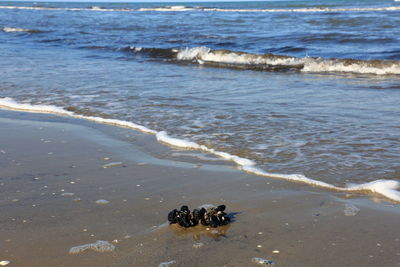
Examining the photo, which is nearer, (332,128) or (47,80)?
Result: (332,128)

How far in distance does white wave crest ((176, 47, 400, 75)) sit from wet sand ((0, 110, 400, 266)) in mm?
6928

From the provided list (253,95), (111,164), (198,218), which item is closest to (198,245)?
(198,218)

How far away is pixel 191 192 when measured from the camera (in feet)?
12.7

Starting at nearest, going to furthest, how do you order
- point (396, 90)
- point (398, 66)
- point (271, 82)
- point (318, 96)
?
point (318, 96) → point (396, 90) → point (271, 82) → point (398, 66)

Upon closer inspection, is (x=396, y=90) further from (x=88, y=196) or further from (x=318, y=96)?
Answer: (x=88, y=196)

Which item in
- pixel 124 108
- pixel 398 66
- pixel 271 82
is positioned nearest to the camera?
pixel 124 108

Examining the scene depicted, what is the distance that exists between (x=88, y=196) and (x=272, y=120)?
9.39ft

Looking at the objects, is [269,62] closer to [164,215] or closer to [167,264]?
[164,215]

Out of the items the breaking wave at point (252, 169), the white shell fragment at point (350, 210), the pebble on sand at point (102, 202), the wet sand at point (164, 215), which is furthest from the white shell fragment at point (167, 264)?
the breaking wave at point (252, 169)

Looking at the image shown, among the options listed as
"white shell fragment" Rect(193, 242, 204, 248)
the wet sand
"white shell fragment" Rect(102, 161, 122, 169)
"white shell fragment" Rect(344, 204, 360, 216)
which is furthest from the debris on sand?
"white shell fragment" Rect(102, 161, 122, 169)

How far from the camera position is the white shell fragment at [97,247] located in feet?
9.48

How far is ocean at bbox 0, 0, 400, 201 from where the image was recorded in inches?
183

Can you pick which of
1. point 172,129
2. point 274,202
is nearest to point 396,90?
point 172,129

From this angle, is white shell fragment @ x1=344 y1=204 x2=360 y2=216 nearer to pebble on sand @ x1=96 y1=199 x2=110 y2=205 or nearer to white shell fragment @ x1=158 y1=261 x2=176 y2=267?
white shell fragment @ x1=158 y1=261 x2=176 y2=267
